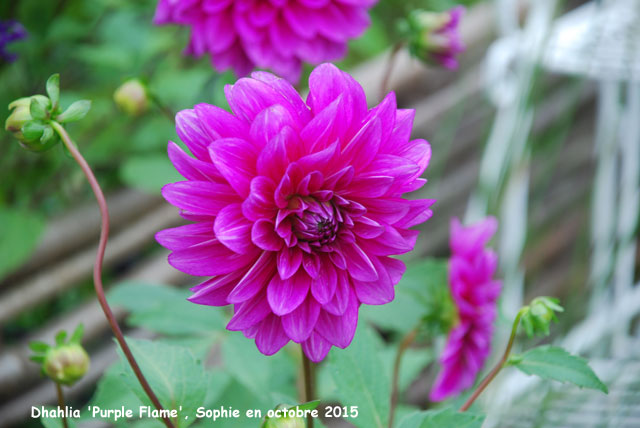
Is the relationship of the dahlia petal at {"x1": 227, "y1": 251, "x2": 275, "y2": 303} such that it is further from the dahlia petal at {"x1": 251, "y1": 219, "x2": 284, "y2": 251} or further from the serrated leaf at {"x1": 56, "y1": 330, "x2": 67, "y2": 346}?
the serrated leaf at {"x1": 56, "y1": 330, "x2": 67, "y2": 346}

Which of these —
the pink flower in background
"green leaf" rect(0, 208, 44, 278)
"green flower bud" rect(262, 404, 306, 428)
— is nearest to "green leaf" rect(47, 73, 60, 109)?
"green flower bud" rect(262, 404, 306, 428)

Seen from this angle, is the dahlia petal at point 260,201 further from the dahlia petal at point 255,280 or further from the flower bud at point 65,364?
the flower bud at point 65,364

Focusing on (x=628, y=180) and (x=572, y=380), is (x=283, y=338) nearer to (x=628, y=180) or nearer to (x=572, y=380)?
(x=572, y=380)

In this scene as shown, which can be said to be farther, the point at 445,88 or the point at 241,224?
the point at 445,88

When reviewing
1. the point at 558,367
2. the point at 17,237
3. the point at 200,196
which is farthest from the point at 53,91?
the point at 17,237

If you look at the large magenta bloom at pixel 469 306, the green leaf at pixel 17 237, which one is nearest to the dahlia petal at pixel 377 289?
the large magenta bloom at pixel 469 306

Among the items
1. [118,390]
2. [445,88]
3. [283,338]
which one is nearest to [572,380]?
[283,338]
